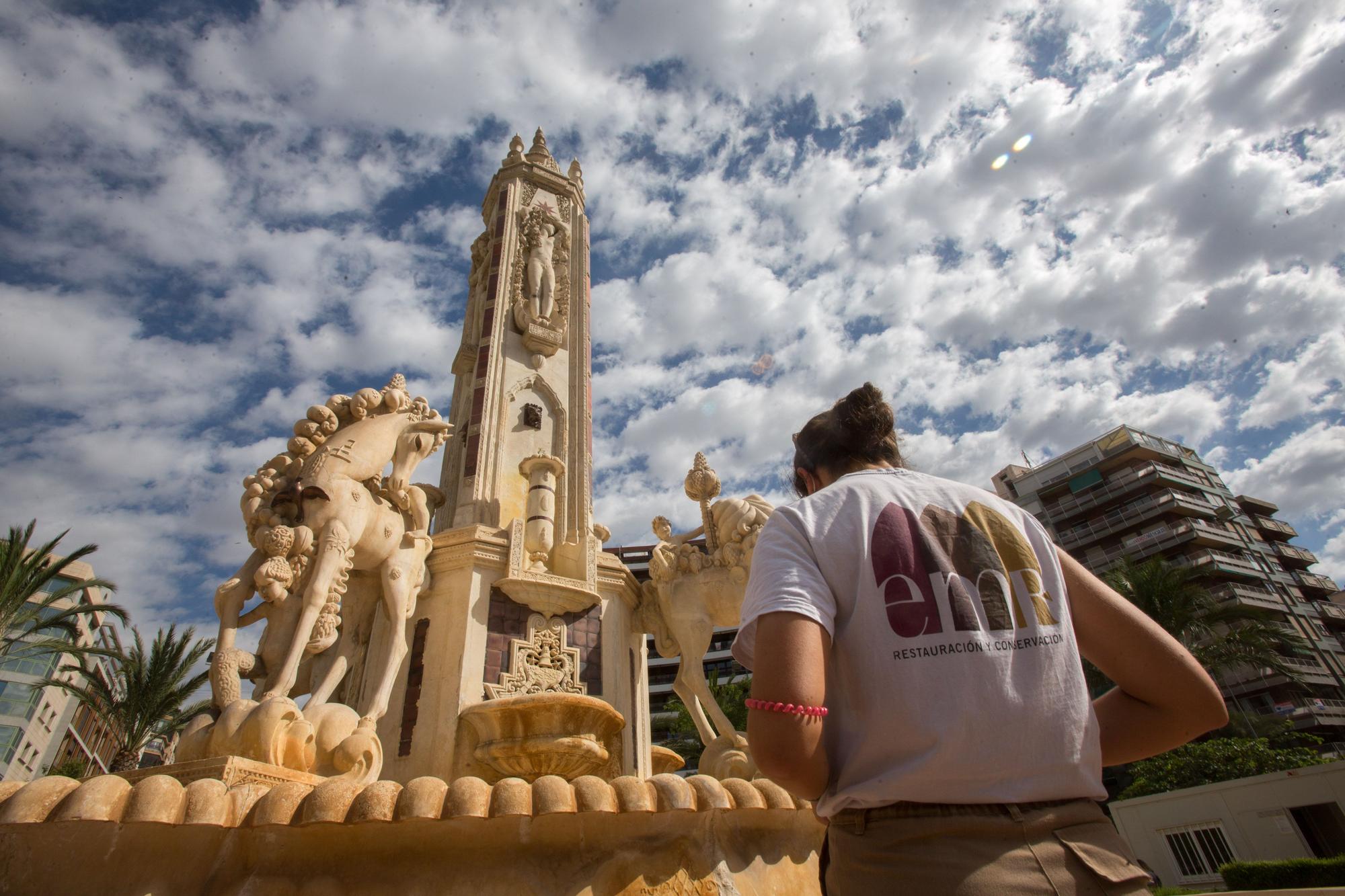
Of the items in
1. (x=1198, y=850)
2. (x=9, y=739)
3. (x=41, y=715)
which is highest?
(x=41, y=715)

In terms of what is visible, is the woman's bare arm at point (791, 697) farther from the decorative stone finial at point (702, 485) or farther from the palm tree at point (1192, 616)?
the palm tree at point (1192, 616)

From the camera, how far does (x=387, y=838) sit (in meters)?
2.98

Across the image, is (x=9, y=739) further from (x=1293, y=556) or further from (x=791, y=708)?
(x=1293, y=556)

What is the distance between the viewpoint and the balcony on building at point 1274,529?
43.5 m

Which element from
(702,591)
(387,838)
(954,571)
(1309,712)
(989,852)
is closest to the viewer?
(989,852)

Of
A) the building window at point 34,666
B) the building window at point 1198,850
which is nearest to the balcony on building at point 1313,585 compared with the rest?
the building window at point 1198,850

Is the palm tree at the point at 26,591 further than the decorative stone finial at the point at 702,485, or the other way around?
the palm tree at the point at 26,591

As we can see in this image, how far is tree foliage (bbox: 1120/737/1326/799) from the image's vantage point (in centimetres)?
1786

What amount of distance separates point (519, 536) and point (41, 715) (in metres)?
40.4

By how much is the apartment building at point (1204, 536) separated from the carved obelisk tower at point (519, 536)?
109ft

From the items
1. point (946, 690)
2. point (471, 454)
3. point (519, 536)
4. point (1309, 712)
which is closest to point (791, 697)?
point (946, 690)

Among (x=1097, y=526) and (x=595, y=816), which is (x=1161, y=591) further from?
(x=595, y=816)

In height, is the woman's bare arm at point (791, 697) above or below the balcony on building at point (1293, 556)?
below

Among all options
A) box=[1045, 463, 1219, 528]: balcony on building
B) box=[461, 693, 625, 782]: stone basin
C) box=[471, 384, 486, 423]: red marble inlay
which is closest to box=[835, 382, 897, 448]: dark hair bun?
box=[461, 693, 625, 782]: stone basin
